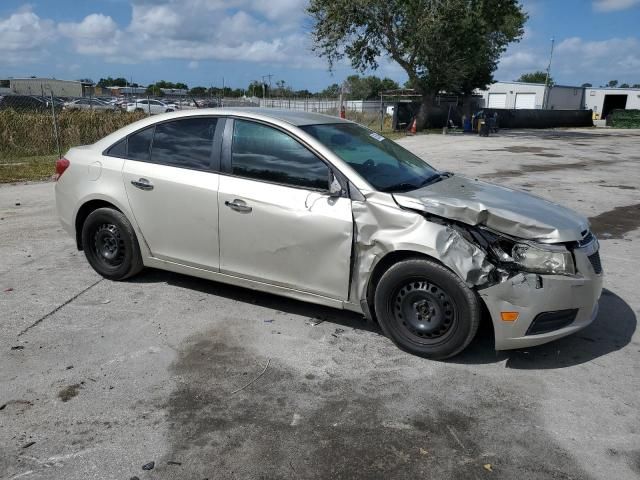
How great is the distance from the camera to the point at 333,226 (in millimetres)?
3939

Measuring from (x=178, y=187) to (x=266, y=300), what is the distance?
4.14ft

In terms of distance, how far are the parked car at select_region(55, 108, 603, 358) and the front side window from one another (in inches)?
0.4

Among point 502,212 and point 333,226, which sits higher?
point 502,212

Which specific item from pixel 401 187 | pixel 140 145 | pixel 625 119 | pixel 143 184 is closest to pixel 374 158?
pixel 401 187

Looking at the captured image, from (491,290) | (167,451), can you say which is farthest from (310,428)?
(491,290)

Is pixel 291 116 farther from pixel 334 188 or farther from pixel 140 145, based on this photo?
pixel 140 145

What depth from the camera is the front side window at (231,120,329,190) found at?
4133 millimetres

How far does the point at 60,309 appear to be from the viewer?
4.68 meters

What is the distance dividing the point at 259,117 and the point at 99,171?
1700 mm

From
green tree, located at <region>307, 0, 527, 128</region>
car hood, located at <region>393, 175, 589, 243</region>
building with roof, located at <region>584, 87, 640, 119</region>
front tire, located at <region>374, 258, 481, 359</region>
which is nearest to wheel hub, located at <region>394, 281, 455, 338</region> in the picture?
front tire, located at <region>374, 258, 481, 359</region>

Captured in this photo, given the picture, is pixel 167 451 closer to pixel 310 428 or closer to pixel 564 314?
pixel 310 428

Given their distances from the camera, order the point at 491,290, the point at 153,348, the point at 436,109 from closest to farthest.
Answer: the point at 491,290 < the point at 153,348 < the point at 436,109

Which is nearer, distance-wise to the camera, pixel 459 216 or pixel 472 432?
pixel 472 432

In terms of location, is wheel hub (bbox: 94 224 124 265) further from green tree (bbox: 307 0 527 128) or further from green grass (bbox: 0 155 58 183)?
green tree (bbox: 307 0 527 128)
